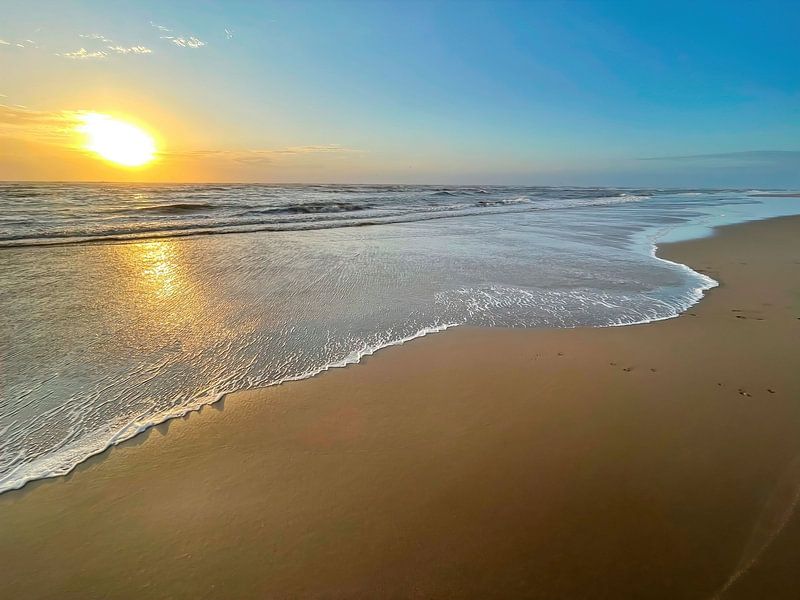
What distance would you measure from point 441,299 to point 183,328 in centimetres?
395

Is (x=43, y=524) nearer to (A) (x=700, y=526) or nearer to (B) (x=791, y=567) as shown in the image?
(A) (x=700, y=526)

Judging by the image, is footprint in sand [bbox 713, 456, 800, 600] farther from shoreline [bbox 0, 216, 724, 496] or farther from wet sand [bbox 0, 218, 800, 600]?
shoreline [bbox 0, 216, 724, 496]

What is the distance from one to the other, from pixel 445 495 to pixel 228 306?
4.87 m

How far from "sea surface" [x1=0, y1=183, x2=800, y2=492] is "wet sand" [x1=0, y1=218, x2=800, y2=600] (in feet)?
1.92

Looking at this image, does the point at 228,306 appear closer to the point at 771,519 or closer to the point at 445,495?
the point at 445,495

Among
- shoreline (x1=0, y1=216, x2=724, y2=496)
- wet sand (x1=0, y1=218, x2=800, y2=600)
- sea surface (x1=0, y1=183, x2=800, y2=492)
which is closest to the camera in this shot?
wet sand (x1=0, y1=218, x2=800, y2=600)

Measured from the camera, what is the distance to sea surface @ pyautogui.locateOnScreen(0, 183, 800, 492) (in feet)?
11.6

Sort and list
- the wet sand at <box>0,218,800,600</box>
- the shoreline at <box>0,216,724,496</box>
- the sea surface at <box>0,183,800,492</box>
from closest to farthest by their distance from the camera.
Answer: the wet sand at <box>0,218,800,600</box>
the shoreline at <box>0,216,724,496</box>
the sea surface at <box>0,183,800,492</box>

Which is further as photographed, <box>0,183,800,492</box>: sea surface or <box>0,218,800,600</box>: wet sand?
<box>0,183,800,492</box>: sea surface

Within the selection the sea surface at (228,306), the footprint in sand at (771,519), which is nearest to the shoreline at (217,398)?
the sea surface at (228,306)

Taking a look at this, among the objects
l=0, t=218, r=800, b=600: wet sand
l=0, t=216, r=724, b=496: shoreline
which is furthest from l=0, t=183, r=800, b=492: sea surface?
l=0, t=218, r=800, b=600: wet sand

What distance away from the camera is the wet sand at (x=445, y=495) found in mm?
2031

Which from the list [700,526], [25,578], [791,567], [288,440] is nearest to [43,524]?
[25,578]

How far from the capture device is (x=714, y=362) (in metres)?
4.38
